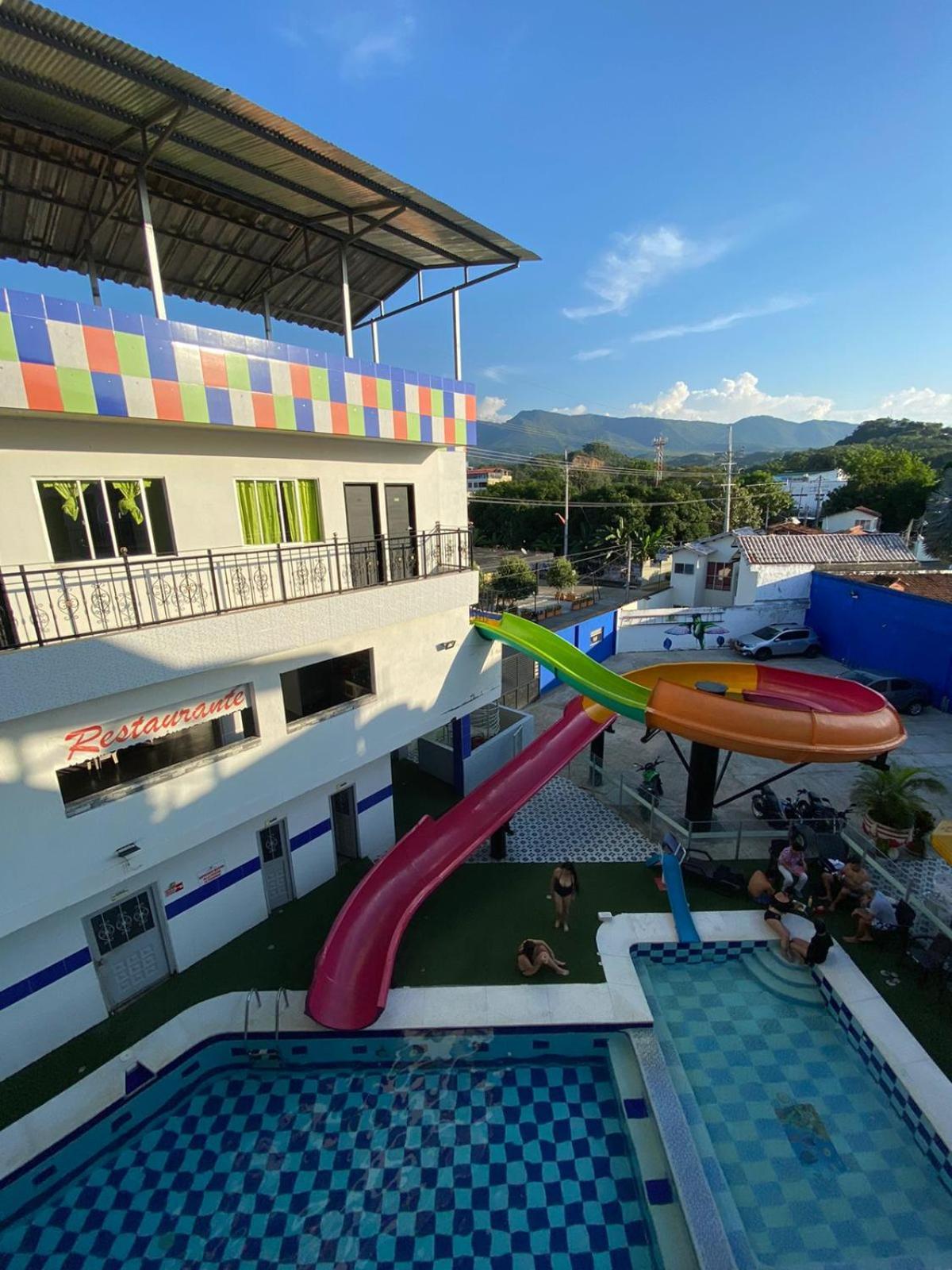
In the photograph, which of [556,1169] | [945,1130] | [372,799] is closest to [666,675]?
[372,799]

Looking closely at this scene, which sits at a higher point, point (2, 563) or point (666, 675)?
point (2, 563)

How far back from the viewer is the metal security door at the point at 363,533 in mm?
11500

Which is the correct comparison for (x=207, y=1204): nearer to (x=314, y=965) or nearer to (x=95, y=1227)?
(x=95, y=1227)

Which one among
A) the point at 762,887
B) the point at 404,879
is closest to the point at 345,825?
the point at 404,879

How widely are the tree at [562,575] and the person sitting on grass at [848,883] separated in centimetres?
3216

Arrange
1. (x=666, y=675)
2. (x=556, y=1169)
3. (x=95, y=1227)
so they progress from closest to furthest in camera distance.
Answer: (x=95, y=1227)
(x=556, y=1169)
(x=666, y=675)

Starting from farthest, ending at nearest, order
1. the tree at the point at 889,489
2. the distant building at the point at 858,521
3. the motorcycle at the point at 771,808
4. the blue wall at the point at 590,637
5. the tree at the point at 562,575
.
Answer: the tree at the point at 889,489
the distant building at the point at 858,521
the tree at the point at 562,575
the blue wall at the point at 590,637
the motorcycle at the point at 771,808

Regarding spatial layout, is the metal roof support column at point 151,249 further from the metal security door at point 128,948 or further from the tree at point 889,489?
the tree at point 889,489

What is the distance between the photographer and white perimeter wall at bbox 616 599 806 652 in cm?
2758

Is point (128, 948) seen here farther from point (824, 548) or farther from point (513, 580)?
point (824, 548)

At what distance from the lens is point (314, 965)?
9484 mm

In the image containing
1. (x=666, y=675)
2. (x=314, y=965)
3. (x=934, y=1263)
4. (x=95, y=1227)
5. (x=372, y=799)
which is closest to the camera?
(x=934, y=1263)

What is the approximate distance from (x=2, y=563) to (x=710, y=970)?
12767 mm

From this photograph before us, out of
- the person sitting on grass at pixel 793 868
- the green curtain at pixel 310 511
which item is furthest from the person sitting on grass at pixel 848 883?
the green curtain at pixel 310 511
